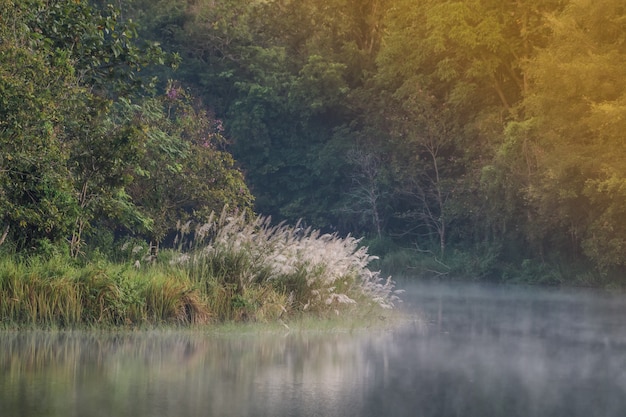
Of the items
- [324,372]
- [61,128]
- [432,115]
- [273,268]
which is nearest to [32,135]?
[61,128]

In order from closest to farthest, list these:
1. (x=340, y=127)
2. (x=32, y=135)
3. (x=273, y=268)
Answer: (x=32, y=135)
(x=273, y=268)
(x=340, y=127)

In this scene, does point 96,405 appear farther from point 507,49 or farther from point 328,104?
point 328,104

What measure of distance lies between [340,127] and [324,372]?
1551 inches

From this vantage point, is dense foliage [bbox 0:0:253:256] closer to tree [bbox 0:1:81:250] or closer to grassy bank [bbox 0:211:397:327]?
tree [bbox 0:1:81:250]

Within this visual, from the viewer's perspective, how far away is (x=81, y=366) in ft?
45.8

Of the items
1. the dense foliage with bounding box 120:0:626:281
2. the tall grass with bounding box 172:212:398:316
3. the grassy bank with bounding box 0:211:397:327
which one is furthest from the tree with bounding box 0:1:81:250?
the dense foliage with bounding box 120:0:626:281

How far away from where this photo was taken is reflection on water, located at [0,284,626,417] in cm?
1145

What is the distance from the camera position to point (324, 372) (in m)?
14.4

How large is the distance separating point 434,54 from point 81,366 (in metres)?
36.4

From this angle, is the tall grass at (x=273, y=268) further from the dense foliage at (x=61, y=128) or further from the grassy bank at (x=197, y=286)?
the dense foliage at (x=61, y=128)

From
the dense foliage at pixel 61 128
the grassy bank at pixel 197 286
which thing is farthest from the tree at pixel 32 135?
the grassy bank at pixel 197 286

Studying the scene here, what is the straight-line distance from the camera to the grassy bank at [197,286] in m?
18.1

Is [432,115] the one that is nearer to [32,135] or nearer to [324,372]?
[32,135]

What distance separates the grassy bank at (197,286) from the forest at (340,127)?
113cm
